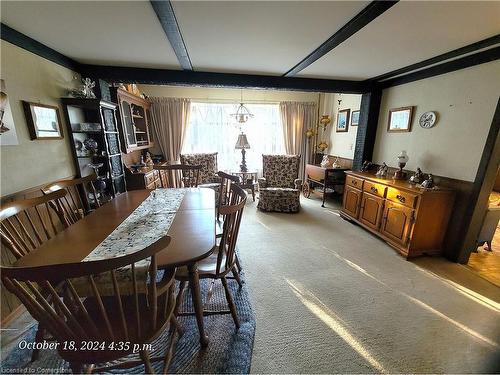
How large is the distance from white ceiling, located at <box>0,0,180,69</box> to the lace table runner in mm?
1442

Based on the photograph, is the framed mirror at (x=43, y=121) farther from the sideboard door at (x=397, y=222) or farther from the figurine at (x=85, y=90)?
the sideboard door at (x=397, y=222)

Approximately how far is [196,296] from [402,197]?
2.48 m

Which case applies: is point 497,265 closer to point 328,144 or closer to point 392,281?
point 392,281

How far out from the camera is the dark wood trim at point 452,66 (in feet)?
6.75

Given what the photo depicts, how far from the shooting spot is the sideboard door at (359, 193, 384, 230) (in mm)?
2833

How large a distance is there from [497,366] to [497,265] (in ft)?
5.25

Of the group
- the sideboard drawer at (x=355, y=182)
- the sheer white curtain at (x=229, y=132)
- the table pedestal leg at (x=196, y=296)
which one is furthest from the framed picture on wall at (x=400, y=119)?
the table pedestal leg at (x=196, y=296)

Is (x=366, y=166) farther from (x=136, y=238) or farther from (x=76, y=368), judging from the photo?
(x=76, y=368)

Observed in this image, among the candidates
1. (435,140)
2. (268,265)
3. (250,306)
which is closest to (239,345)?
(250,306)

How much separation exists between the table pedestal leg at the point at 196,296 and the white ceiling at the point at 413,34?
7.03 feet

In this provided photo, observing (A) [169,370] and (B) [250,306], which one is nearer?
(A) [169,370]

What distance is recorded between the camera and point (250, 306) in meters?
1.75

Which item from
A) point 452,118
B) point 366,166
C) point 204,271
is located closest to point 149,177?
point 204,271

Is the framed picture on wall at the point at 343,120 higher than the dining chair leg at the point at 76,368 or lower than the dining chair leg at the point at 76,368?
higher
